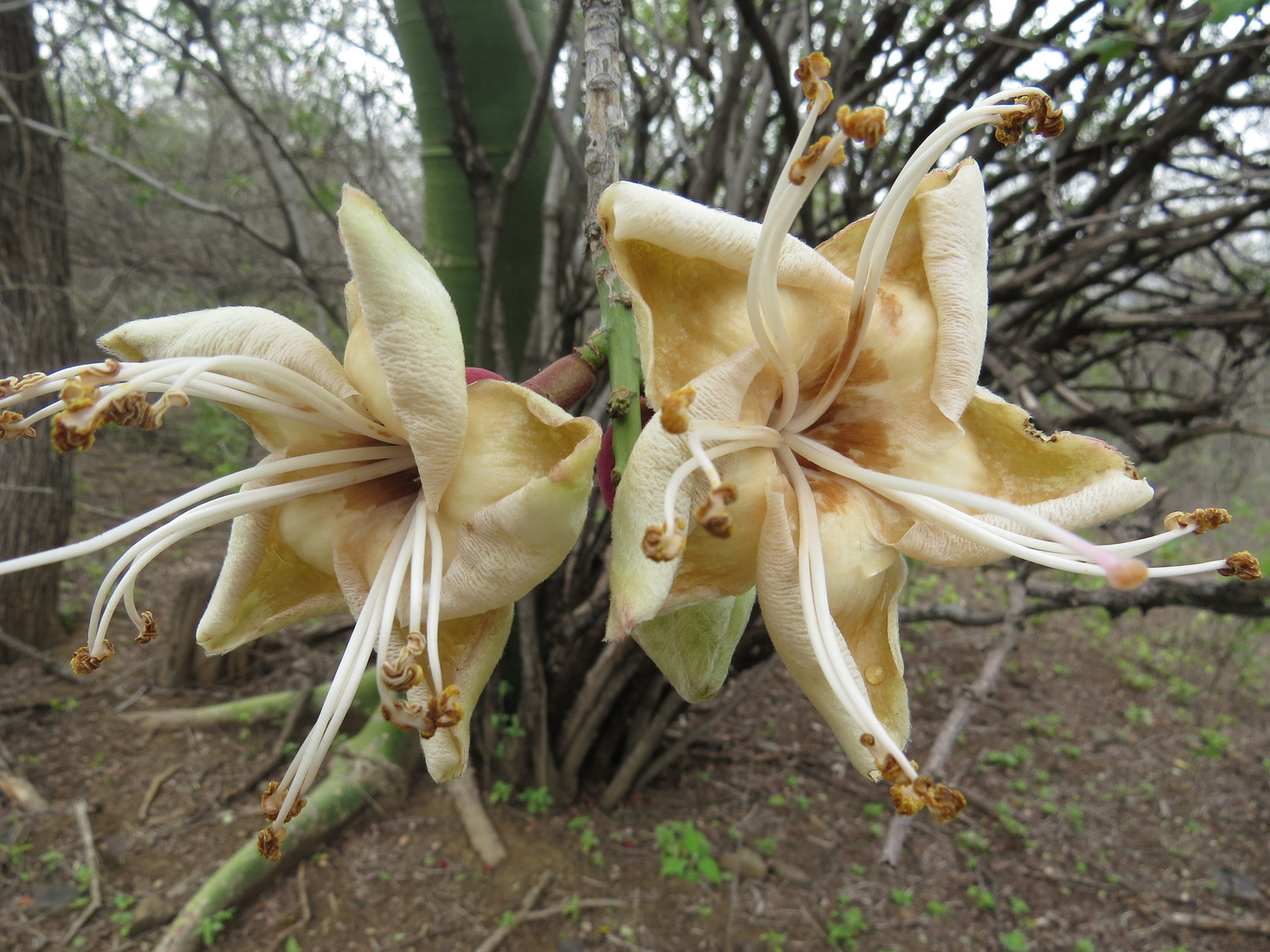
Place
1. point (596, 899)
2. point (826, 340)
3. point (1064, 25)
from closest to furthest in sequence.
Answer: point (826, 340) < point (1064, 25) < point (596, 899)

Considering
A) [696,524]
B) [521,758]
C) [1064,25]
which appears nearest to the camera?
[696,524]

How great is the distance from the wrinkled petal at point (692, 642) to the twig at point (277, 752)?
358cm

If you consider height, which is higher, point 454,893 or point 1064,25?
point 1064,25

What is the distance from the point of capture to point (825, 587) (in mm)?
773

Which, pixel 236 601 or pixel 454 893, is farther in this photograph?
pixel 454 893

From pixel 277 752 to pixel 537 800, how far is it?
4.64ft

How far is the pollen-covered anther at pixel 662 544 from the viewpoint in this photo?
1.96 ft

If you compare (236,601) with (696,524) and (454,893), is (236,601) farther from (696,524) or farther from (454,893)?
(454,893)

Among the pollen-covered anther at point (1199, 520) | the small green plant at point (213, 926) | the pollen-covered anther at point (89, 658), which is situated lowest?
the small green plant at point (213, 926)

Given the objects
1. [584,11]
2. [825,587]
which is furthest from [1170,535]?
[584,11]

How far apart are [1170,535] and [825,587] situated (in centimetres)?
37

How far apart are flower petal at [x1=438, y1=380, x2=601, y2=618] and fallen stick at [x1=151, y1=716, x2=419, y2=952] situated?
2.49 meters

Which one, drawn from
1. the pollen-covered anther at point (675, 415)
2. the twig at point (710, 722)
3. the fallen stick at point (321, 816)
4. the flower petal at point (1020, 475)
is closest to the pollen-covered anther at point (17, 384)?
the pollen-covered anther at point (675, 415)

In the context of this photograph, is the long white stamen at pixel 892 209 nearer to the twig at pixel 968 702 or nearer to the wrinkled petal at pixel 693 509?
the wrinkled petal at pixel 693 509
